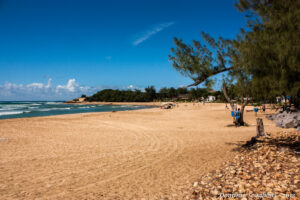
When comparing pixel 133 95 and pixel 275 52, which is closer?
pixel 275 52

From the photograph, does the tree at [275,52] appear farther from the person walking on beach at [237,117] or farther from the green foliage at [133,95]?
the green foliage at [133,95]

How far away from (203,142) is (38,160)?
8.00 metres

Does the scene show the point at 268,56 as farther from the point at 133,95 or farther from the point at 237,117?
the point at 133,95

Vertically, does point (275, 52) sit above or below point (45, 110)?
above

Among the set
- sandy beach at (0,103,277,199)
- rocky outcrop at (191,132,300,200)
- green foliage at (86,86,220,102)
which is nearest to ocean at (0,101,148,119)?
sandy beach at (0,103,277,199)

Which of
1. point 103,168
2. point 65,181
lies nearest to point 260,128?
point 103,168

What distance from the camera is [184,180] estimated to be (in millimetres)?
5609

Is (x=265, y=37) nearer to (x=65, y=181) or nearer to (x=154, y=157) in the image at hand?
(x=154, y=157)

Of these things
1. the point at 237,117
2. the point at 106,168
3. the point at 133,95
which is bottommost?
the point at 106,168

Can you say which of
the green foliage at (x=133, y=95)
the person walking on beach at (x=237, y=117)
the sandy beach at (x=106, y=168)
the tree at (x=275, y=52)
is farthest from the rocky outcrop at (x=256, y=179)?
the green foliage at (x=133, y=95)

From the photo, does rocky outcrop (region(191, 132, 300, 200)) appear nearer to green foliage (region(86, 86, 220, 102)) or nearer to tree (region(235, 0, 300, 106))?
tree (region(235, 0, 300, 106))

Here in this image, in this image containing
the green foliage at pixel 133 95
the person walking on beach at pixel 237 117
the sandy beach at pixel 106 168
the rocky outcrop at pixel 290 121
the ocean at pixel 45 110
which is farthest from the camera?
the green foliage at pixel 133 95

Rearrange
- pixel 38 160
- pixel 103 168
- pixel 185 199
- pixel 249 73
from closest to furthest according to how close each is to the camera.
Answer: pixel 185 199 < pixel 249 73 < pixel 103 168 < pixel 38 160

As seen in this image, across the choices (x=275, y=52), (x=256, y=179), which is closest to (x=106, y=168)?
(x=256, y=179)
